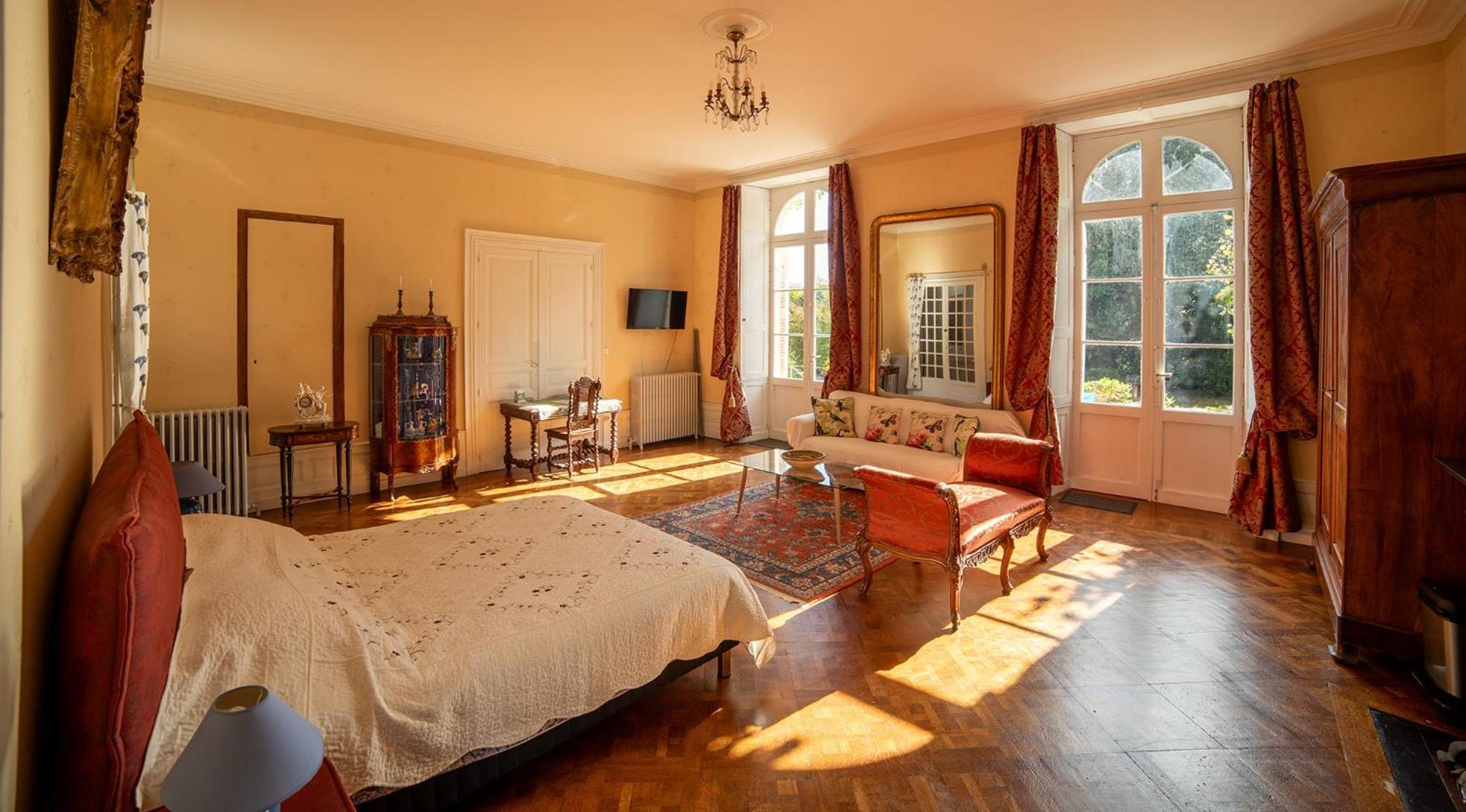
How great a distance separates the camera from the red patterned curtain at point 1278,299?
4461mm

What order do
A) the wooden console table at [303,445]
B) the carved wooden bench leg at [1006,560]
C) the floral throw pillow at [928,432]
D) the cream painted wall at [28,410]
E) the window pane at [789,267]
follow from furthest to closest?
the window pane at [789,267], the floral throw pillow at [928,432], the wooden console table at [303,445], the carved wooden bench leg at [1006,560], the cream painted wall at [28,410]

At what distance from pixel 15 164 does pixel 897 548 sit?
3.36m

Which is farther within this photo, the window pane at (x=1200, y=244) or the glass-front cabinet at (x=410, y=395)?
the glass-front cabinet at (x=410, y=395)

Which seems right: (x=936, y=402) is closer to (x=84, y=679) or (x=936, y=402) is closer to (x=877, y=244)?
(x=877, y=244)

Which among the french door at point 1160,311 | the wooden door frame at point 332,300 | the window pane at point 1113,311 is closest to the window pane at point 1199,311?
the french door at point 1160,311

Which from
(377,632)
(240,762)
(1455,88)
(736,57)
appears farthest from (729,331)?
(240,762)

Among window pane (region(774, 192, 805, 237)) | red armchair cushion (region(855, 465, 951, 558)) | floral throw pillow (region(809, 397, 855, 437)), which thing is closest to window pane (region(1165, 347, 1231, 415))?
floral throw pillow (region(809, 397, 855, 437))

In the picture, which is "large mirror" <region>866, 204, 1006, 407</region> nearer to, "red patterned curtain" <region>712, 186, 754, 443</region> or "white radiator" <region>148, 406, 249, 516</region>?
"red patterned curtain" <region>712, 186, 754, 443</region>

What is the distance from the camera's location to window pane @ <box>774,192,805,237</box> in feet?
25.8

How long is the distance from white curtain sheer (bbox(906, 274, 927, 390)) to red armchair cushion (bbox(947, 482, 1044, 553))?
225 cm

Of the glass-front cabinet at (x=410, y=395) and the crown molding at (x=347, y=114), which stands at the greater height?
the crown molding at (x=347, y=114)

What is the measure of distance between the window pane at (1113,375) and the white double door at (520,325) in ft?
15.3

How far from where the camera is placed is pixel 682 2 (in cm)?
381

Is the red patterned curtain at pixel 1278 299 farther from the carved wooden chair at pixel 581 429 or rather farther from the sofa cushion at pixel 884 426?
the carved wooden chair at pixel 581 429
